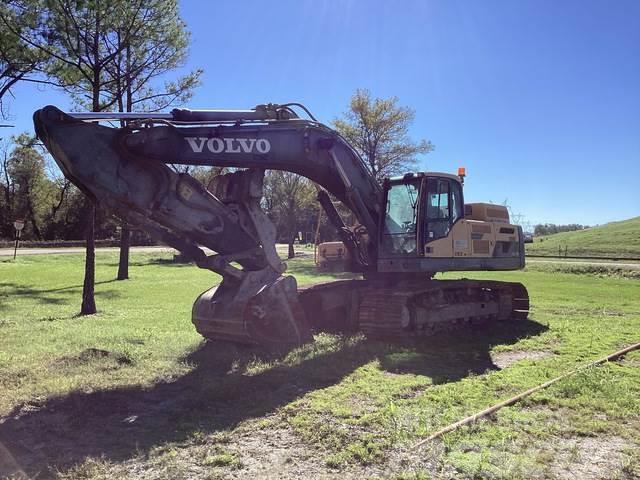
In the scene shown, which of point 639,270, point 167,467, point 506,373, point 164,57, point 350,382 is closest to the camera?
point 167,467

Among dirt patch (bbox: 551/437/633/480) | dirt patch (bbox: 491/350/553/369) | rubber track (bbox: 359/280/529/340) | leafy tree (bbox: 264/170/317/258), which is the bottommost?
dirt patch (bbox: 551/437/633/480)

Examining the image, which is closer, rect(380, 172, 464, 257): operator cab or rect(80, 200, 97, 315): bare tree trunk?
rect(380, 172, 464, 257): operator cab

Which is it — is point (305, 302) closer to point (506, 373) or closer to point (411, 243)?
point (411, 243)

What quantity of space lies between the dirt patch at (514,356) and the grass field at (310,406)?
2 cm

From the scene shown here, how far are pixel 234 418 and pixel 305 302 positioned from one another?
4835mm

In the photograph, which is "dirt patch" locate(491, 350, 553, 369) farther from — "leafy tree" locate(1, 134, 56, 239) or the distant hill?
"leafy tree" locate(1, 134, 56, 239)

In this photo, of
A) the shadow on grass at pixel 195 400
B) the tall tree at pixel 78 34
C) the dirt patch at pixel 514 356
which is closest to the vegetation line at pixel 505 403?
the dirt patch at pixel 514 356

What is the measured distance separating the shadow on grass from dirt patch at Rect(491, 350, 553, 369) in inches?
7.4

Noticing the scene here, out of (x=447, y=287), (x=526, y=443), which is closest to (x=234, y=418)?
(x=526, y=443)

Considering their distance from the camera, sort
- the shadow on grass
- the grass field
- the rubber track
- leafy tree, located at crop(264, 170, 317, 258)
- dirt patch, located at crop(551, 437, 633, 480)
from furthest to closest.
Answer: leafy tree, located at crop(264, 170, 317, 258), the rubber track, the shadow on grass, the grass field, dirt patch, located at crop(551, 437, 633, 480)

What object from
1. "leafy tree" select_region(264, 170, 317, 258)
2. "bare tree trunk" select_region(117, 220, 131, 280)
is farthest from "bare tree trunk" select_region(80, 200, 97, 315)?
"leafy tree" select_region(264, 170, 317, 258)

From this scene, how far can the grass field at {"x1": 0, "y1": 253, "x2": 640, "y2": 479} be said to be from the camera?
4.62m

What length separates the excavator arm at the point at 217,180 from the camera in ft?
21.8

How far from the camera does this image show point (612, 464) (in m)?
4.68
